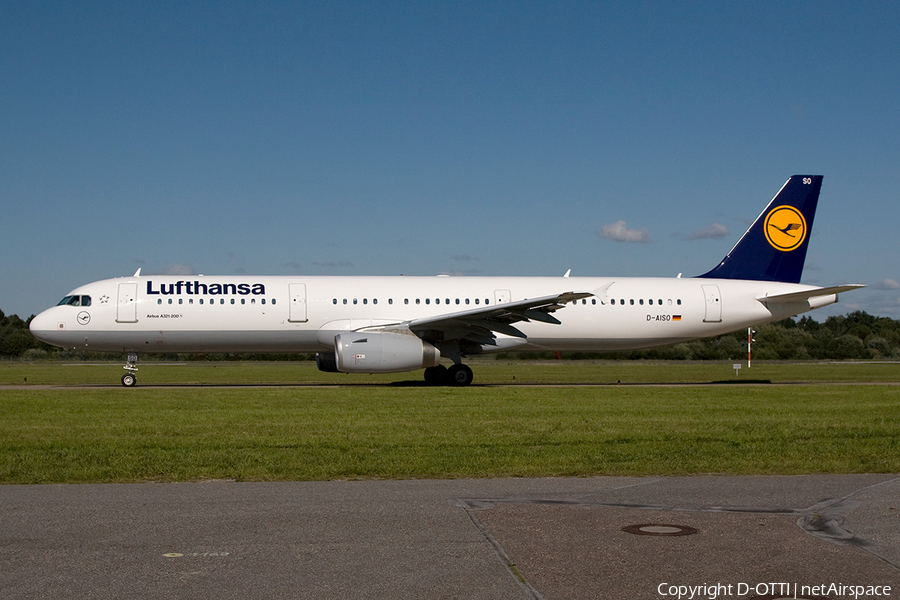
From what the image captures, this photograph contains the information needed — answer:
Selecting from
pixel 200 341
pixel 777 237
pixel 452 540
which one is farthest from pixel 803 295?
pixel 452 540

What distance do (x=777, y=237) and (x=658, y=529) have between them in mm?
25412

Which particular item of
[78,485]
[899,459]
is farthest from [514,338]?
[78,485]

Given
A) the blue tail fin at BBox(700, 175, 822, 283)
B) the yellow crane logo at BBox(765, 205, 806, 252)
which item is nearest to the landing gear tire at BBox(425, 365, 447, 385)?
the blue tail fin at BBox(700, 175, 822, 283)

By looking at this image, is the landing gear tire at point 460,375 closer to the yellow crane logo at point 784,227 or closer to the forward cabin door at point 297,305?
the forward cabin door at point 297,305

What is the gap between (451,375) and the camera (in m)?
26.4

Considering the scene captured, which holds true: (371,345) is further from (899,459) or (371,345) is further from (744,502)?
(744,502)

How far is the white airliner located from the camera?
995 inches

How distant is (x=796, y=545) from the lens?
620cm

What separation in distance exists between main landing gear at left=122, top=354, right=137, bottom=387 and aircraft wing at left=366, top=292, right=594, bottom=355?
7.08m

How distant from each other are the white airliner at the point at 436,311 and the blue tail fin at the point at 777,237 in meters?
0.03

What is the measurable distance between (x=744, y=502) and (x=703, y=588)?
2.85 meters

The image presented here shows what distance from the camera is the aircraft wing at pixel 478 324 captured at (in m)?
24.3

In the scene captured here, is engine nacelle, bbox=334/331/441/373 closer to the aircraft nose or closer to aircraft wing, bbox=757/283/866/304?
the aircraft nose

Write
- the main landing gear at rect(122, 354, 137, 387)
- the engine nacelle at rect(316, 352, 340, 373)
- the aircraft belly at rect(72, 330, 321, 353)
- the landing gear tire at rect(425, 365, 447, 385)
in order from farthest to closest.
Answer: the landing gear tire at rect(425, 365, 447, 385), the engine nacelle at rect(316, 352, 340, 373), the aircraft belly at rect(72, 330, 321, 353), the main landing gear at rect(122, 354, 137, 387)
